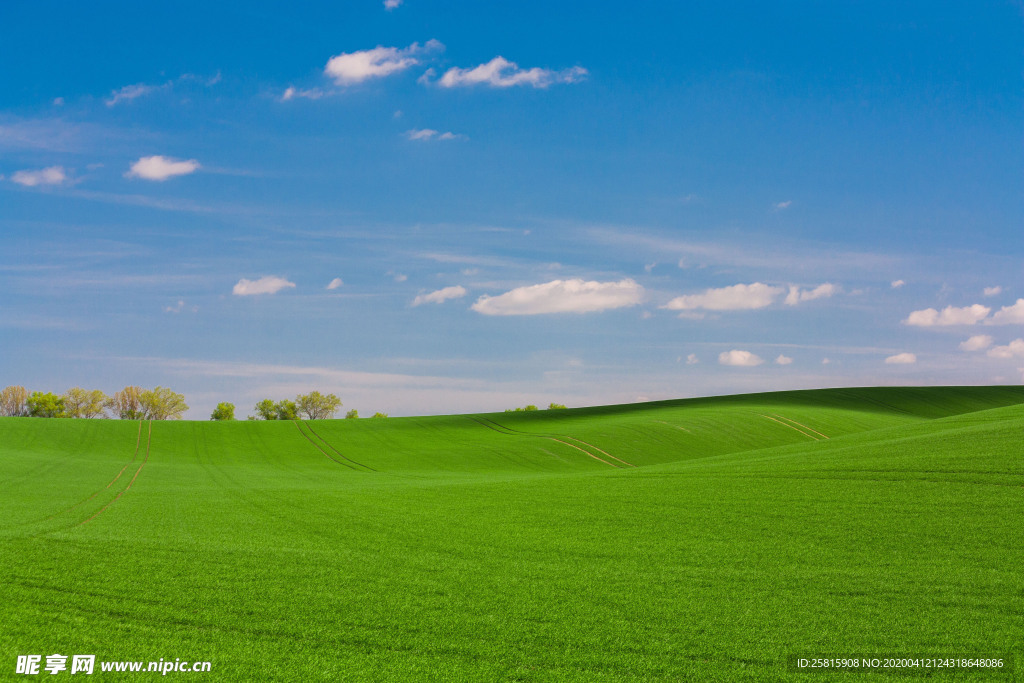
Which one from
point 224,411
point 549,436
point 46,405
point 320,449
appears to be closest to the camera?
point 320,449

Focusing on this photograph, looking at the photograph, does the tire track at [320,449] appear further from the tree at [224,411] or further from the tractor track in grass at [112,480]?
the tree at [224,411]

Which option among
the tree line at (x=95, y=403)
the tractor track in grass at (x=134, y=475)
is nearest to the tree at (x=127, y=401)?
the tree line at (x=95, y=403)

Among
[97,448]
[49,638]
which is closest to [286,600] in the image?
[49,638]

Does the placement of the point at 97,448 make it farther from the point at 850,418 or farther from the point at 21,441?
the point at 850,418

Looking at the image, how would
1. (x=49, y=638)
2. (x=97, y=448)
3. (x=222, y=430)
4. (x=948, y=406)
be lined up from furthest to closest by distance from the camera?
1. (x=948, y=406)
2. (x=222, y=430)
3. (x=97, y=448)
4. (x=49, y=638)

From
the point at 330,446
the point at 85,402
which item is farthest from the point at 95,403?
the point at 330,446

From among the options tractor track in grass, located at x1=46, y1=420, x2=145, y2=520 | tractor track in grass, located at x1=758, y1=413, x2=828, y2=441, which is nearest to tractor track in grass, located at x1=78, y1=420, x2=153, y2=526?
tractor track in grass, located at x1=46, y1=420, x2=145, y2=520

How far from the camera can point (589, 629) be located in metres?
8.04

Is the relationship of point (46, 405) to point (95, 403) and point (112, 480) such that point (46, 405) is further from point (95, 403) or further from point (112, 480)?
point (112, 480)

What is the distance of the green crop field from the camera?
736 centimetres

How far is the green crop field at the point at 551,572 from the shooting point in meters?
7.36

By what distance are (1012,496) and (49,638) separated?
16635mm

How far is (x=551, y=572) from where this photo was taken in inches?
418

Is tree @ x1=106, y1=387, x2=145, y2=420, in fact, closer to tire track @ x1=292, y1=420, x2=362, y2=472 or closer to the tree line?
the tree line
